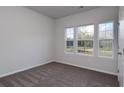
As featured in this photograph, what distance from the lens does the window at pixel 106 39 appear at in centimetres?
323

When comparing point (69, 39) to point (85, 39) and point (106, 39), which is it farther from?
point (106, 39)

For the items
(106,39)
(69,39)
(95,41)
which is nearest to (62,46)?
(69,39)

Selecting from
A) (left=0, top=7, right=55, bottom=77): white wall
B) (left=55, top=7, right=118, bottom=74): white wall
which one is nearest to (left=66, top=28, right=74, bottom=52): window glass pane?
(left=55, top=7, right=118, bottom=74): white wall

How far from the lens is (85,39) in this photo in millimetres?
3936

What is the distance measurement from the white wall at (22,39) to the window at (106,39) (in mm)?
2564

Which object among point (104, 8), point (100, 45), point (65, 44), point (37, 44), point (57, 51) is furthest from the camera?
point (57, 51)

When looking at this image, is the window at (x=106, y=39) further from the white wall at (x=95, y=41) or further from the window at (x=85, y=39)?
the window at (x=85, y=39)

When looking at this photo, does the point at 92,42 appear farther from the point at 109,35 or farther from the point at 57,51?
the point at 57,51

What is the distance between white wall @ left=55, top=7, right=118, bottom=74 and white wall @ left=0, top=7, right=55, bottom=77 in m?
0.60

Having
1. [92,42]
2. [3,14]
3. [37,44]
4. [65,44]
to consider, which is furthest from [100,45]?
[3,14]

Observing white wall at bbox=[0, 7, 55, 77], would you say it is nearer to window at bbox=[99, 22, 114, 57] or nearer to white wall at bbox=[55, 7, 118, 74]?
white wall at bbox=[55, 7, 118, 74]

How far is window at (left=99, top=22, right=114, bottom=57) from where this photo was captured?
3.23m
